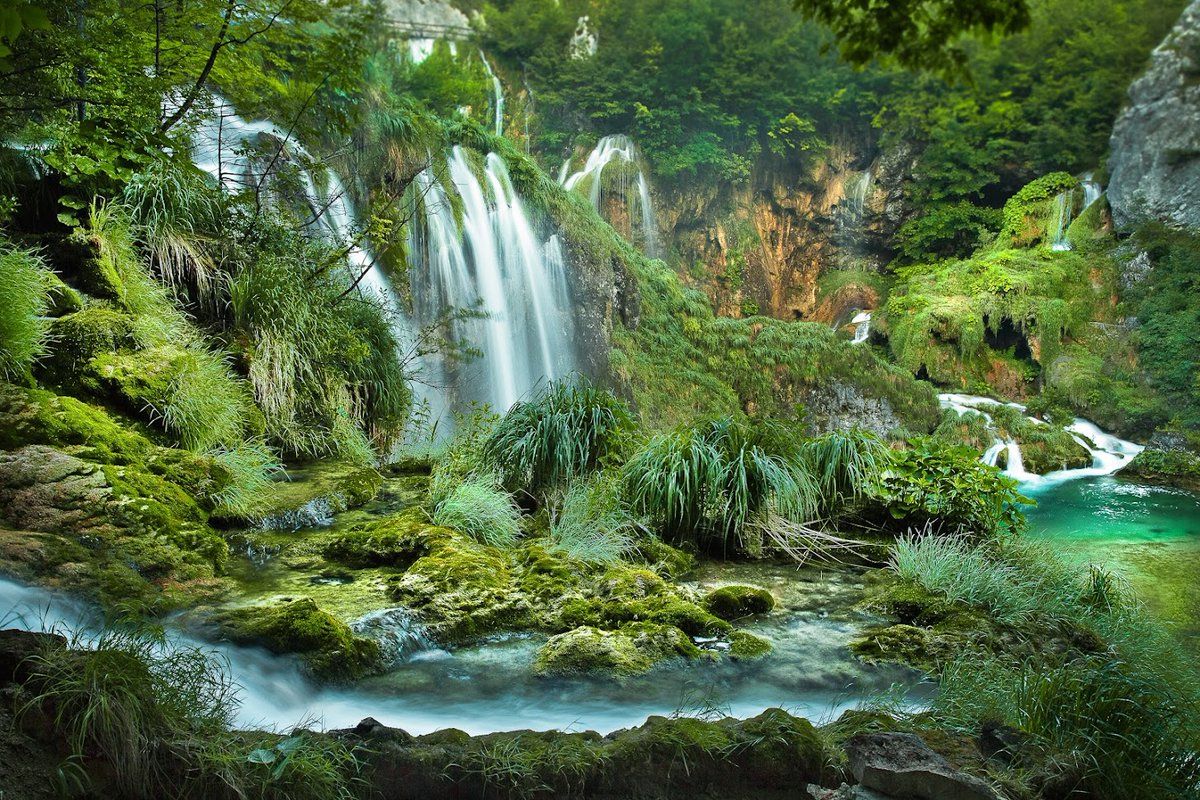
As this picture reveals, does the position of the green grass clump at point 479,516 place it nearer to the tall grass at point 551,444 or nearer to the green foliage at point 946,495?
the tall grass at point 551,444

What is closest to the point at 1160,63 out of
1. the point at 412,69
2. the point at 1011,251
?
the point at 1011,251

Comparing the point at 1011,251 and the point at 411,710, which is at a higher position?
the point at 1011,251

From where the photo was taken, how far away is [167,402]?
469 cm

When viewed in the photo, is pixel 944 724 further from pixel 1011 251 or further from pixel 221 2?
pixel 1011 251

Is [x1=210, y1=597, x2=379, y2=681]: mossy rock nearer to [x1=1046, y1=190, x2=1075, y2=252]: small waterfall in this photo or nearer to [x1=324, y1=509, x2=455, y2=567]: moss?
[x1=324, y1=509, x2=455, y2=567]: moss

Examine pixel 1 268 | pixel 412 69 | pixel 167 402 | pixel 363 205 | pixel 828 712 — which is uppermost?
pixel 412 69

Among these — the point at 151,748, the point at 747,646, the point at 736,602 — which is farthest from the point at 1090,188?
the point at 151,748

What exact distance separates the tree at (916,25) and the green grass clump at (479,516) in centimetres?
346

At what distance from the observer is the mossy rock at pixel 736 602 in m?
3.74

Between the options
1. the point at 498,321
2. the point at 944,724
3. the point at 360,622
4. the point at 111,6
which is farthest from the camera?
the point at 498,321

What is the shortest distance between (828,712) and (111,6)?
564 centimetres

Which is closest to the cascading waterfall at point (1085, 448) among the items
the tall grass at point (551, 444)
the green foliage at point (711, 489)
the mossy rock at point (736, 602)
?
the green foliage at point (711, 489)

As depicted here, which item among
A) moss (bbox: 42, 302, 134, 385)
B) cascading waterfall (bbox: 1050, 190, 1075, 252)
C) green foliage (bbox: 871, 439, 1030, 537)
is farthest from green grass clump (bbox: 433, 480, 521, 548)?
cascading waterfall (bbox: 1050, 190, 1075, 252)

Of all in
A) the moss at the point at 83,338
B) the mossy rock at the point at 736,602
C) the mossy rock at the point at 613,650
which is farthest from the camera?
the moss at the point at 83,338
